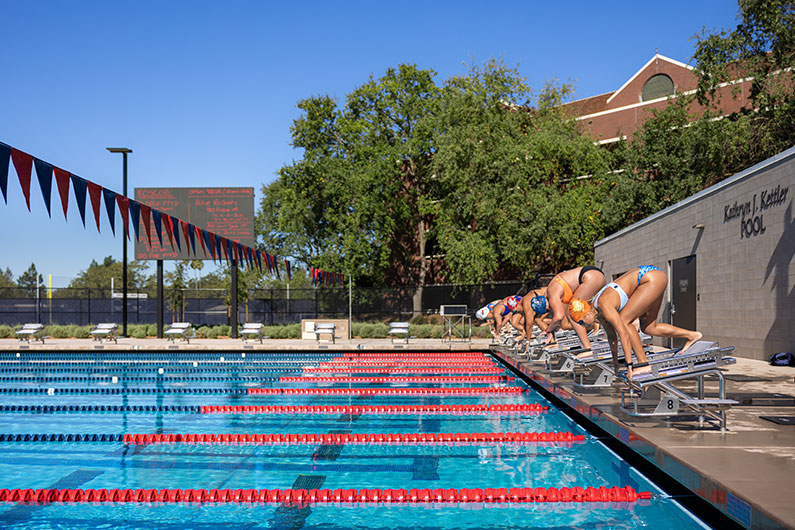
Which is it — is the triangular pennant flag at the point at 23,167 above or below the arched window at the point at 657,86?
below

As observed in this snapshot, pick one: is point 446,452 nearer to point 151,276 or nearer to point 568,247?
point 568,247

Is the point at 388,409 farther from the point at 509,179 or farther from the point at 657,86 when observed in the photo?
the point at 657,86

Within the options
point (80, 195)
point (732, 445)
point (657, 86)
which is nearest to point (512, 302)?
point (80, 195)

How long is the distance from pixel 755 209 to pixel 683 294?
180 inches

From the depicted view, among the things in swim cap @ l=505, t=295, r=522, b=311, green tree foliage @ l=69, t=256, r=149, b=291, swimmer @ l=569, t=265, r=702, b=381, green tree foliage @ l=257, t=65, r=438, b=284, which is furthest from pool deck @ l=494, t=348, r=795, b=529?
green tree foliage @ l=69, t=256, r=149, b=291

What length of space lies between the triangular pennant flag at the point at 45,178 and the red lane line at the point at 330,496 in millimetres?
4812

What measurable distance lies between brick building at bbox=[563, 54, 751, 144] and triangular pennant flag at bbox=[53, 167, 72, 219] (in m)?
28.5

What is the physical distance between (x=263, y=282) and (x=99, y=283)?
141ft

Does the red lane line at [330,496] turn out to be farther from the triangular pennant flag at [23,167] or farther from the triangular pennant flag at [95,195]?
the triangular pennant flag at [95,195]

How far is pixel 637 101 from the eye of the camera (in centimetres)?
3828

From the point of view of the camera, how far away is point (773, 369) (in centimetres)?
1123

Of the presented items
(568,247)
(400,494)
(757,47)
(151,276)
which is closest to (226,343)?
(568,247)

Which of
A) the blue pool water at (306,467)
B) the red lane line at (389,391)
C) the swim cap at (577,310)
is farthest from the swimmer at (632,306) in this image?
the red lane line at (389,391)

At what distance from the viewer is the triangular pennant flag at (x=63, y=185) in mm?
9266
